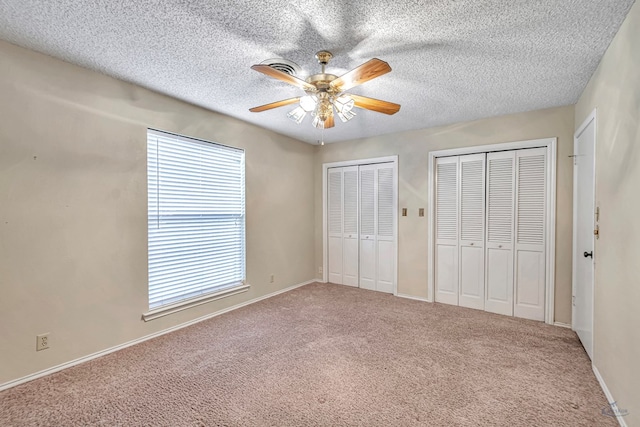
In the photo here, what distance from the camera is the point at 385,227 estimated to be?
177 inches

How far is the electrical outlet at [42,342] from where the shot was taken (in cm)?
220

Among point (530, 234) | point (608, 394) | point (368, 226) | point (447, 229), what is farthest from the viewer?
point (368, 226)

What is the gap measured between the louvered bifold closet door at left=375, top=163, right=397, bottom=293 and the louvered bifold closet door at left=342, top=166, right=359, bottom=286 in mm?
391

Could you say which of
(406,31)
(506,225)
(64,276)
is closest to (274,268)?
(64,276)

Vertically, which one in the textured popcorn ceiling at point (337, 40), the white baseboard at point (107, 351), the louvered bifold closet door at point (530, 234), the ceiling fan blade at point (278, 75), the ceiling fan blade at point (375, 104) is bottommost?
the white baseboard at point (107, 351)

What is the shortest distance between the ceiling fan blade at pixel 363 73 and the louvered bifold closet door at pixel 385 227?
2.51 m

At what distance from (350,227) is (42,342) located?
3795 millimetres

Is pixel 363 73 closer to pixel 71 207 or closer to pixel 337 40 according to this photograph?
pixel 337 40

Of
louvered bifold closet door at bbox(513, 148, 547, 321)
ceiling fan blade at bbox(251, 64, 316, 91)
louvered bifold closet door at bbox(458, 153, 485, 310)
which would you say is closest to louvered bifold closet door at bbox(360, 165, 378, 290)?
louvered bifold closet door at bbox(458, 153, 485, 310)

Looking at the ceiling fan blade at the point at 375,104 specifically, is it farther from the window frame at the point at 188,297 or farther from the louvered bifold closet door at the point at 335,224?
the louvered bifold closet door at the point at 335,224

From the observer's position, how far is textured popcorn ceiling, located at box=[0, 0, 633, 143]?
5.54ft

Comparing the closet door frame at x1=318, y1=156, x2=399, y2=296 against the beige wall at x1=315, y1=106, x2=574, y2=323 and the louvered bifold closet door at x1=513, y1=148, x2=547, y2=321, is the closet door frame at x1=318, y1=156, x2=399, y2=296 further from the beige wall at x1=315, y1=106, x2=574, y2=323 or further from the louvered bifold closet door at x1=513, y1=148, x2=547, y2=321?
the louvered bifold closet door at x1=513, y1=148, x2=547, y2=321

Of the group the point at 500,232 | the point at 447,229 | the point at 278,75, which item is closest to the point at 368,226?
the point at 447,229

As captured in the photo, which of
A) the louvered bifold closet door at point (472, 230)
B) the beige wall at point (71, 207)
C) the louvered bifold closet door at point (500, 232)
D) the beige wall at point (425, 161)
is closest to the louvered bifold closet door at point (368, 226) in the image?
the beige wall at point (425, 161)
